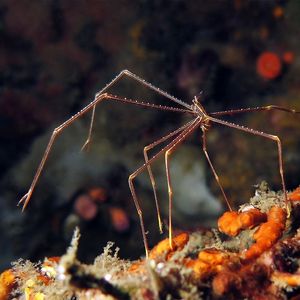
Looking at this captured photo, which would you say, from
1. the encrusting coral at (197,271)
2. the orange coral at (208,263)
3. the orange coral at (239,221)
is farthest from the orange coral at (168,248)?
the orange coral at (239,221)

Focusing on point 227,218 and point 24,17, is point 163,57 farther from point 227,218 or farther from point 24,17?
point 227,218

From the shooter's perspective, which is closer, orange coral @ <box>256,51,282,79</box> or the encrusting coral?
the encrusting coral

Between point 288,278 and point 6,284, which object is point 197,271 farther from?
point 6,284

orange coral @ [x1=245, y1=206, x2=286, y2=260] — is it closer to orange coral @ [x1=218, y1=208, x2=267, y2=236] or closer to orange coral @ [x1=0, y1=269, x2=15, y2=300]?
orange coral @ [x1=218, y1=208, x2=267, y2=236]

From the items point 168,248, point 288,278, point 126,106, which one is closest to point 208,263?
point 168,248

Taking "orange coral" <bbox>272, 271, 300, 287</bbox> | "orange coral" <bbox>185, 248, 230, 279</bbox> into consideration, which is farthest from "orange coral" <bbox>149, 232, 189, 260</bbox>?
"orange coral" <bbox>272, 271, 300, 287</bbox>

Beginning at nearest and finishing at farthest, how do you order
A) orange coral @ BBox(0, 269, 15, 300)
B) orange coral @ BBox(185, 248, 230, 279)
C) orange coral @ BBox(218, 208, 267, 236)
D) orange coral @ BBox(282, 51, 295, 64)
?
orange coral @ BBox(185, 248, 230, 279) < orange coral @ BBox(218, 208, 267, 236) < orange coral @ BBox(0, 269, 15, 300) < orange coral @ BBox(282, 51, 295, 64)

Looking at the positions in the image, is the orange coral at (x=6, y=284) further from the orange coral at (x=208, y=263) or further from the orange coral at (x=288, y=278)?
the orange coral at (x=288, y=278)
